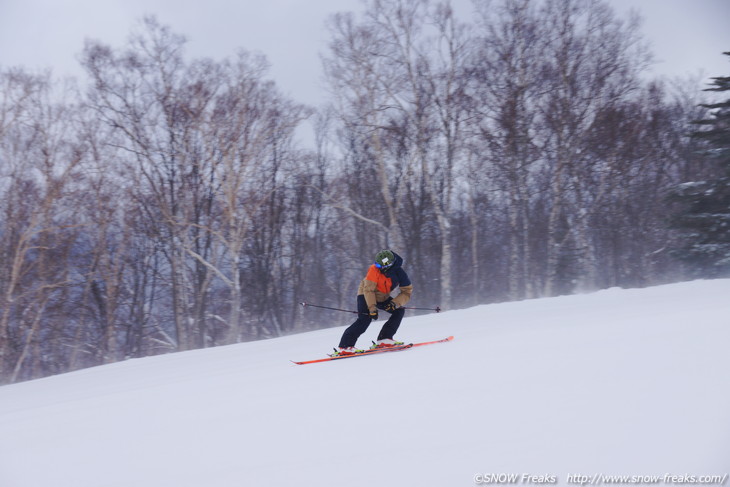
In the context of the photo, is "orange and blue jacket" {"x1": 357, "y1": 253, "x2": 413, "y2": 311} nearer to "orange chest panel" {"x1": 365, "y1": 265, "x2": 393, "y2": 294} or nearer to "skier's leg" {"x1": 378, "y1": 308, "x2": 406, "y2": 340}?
"orange chest panel" {"x1": 365, "y1": 265, "x2": 393, "y2": 294}

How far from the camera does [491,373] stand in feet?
17.8

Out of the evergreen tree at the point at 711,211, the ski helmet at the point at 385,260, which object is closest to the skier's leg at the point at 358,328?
the ski helmet at the point at 385,260

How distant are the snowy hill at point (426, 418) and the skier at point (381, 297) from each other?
823mm

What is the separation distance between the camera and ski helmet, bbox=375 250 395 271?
7977 millimetres

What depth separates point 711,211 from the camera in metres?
17.5

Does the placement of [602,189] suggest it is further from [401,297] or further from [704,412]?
[704,412]

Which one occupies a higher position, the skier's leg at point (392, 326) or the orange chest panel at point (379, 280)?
the orange chest panel at point (379, 280)

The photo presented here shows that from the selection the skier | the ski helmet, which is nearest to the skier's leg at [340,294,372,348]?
the skier

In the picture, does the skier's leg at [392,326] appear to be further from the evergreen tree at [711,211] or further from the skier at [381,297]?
the evergreen tree at [711,211]

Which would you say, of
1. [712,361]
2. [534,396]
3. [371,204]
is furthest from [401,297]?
[371,204]

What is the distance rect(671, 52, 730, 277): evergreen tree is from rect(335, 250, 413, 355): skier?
1418 cm

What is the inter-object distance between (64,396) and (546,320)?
7.72 meters

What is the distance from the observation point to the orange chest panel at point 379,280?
26.6 ft

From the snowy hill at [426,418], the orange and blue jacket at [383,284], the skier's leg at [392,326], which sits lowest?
the snowy hill at [426,418]
